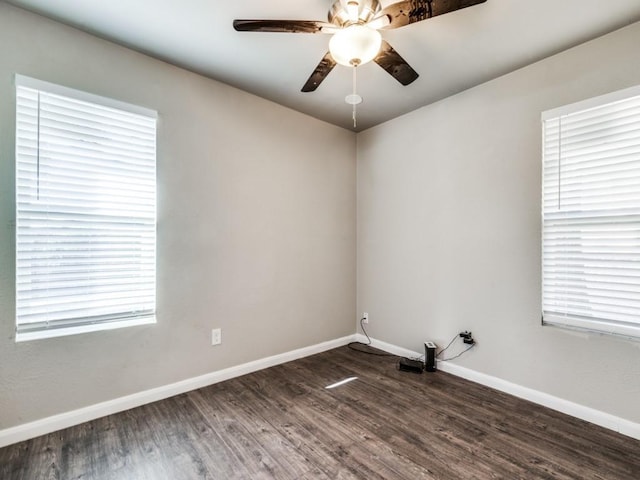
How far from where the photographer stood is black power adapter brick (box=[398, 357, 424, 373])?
8.91ft

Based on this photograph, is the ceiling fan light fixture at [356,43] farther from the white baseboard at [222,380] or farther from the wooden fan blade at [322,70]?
the white baseboard at [222,380]

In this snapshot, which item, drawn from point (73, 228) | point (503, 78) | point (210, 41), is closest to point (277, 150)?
point (210, 41)

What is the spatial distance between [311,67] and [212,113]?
88 centimetres

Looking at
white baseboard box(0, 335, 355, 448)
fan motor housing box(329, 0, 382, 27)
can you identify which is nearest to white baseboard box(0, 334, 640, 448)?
white baseboard box(0, 335, 355, 448)

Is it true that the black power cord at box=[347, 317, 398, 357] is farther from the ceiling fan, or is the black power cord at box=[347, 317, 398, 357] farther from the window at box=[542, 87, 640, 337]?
the ceiling fan

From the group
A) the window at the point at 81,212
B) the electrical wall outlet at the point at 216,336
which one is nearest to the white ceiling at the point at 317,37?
the window at the point at 81,212

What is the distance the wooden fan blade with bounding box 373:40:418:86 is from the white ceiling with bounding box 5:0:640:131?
285 mm

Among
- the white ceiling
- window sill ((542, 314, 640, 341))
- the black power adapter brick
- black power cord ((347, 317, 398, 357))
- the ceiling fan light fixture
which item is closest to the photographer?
the ceiling fan light fixture

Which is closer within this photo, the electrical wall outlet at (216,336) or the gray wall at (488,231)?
the gray wall at (488,231)

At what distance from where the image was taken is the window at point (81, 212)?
1788mm

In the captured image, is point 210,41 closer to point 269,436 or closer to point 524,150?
point 524,150

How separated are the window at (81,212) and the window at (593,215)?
2880 mm

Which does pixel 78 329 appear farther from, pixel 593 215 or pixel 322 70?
pixel 593 215

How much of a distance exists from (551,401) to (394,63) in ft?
8.18
